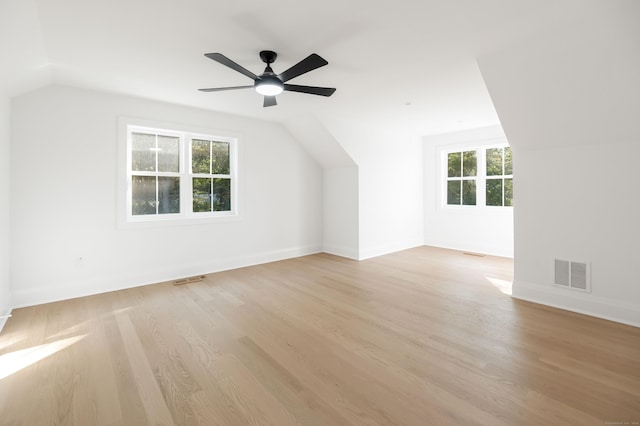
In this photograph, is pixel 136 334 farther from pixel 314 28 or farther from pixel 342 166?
pixel 342 166

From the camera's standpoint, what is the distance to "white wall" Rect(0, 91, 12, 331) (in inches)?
109

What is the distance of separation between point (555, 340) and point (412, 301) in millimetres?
1283

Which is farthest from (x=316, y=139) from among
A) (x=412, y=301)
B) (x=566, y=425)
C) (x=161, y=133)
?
(x=566, y=425)

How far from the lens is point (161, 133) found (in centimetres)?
419

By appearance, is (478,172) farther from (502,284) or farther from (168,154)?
(168,154)

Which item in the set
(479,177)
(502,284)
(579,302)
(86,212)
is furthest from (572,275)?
(86,212)

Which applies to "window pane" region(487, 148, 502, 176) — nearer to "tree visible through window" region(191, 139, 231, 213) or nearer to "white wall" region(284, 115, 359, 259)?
"white wall" region(284, 115, 359, 259)

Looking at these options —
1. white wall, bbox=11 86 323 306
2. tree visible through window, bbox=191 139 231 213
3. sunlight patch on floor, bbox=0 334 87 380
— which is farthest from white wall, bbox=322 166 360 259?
sunlight patch on floor, bbox=0 334 87 380

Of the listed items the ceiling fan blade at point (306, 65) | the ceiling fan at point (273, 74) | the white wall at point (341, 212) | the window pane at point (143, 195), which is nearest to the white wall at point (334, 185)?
the white wall at point (341, 212)

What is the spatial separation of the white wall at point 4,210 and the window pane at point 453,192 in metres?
7.02

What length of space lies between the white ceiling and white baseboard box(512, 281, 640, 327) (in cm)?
246

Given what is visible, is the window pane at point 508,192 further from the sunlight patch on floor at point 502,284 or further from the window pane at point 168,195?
the window pane at point 168,195

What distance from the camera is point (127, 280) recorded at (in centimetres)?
380

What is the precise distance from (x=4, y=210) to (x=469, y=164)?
23.5 ft
